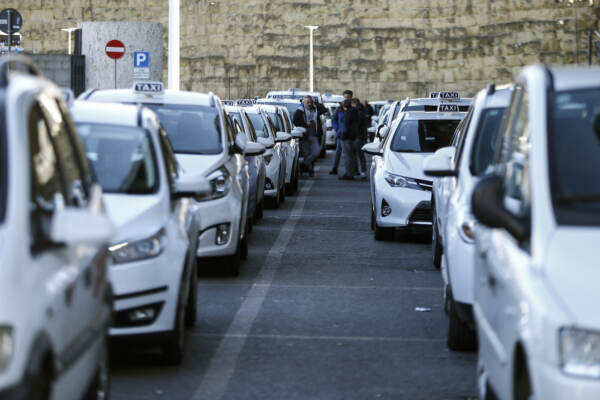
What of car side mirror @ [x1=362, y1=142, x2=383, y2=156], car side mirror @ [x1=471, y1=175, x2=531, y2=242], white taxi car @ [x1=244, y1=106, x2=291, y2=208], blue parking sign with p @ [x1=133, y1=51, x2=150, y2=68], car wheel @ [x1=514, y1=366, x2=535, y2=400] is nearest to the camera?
car wheel @ [x1=514, y1=366, x2=535, y2=400]

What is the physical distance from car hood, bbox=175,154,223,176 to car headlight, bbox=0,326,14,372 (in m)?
8.06

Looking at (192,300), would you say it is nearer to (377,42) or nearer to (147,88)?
(147,88)

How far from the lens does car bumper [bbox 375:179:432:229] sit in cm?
1536

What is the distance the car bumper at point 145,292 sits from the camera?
293 inches

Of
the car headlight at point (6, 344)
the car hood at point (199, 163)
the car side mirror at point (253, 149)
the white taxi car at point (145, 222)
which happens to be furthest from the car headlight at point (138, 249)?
the car side mirror at point (253, 149)

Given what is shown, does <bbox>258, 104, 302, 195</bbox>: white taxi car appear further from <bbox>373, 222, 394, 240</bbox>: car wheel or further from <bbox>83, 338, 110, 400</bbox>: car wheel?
<bbox>83, 338, 110, 400</bbox>: car wheel

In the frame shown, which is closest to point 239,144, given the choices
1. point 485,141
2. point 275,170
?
point 485,141

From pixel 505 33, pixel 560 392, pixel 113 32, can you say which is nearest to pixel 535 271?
pixel 560 392

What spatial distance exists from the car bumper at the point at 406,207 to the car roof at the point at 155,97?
3001 mm

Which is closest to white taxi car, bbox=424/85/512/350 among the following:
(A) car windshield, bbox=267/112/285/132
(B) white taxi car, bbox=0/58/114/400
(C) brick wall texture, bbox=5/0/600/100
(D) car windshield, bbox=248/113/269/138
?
(B) white taxi car, bbox=0/58/114/400

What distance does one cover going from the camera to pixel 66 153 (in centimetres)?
541

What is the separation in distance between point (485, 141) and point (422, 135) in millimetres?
6949

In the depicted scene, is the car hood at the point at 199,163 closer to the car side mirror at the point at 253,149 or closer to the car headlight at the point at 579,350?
the car side mirror at the point at 253,149

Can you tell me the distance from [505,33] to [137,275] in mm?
87152
